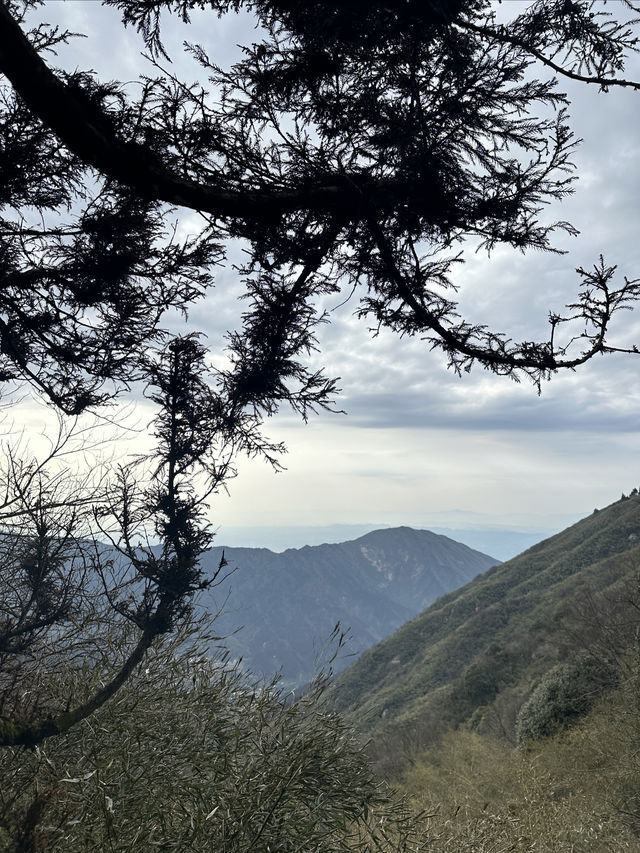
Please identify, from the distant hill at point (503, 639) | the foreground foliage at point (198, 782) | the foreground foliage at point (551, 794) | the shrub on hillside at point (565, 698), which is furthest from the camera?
the distant hill at point (503, 639)

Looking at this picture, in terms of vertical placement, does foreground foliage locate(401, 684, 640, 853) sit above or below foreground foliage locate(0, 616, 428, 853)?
below

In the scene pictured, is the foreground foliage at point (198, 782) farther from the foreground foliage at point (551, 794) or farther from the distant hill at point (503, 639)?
the distant hill at point (503, 639)

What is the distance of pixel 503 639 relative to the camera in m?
61.9

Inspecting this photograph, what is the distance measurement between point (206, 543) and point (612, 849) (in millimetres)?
8994

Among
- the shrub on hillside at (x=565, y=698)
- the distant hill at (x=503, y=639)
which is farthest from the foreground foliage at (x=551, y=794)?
the distant hill at (x=503, y=639)

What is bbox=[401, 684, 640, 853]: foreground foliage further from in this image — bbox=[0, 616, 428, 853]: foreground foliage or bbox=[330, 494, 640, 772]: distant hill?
bbox=[330, 494, 640, 772]: distant hill

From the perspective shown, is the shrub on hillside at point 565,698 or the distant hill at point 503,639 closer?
the shrub on hillside at point 565,698

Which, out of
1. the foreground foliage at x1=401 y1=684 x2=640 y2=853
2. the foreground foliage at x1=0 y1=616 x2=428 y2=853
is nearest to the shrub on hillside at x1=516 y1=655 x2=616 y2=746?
the foreground foliage at x1=401 y1=684 x2=640 y2=853

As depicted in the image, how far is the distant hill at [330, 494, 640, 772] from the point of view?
30.3 m

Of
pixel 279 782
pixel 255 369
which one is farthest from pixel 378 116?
pixel 279 782

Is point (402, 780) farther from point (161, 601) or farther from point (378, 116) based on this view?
point (378, 116)

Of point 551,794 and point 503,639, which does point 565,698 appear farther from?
point 503,639

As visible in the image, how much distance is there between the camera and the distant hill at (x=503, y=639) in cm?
3030

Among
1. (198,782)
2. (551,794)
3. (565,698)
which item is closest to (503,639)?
(565,698)
